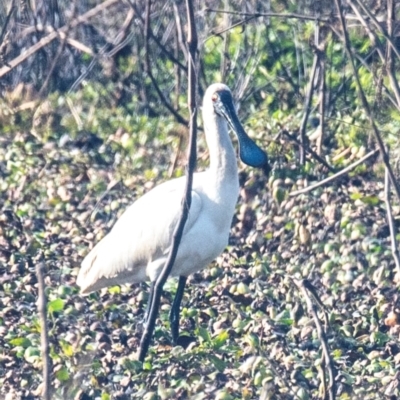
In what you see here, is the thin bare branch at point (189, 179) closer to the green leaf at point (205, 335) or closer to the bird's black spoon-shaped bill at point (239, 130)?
the green leaf at point (205, 335)

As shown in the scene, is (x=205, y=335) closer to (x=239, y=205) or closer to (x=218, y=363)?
(x=218, y=363)

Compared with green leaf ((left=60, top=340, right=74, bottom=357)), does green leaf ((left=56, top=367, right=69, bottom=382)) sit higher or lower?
higher

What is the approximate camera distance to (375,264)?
23.3ft

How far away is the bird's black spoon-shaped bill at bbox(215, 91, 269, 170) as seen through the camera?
6.50 m

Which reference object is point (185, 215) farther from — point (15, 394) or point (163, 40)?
point (163, 40)

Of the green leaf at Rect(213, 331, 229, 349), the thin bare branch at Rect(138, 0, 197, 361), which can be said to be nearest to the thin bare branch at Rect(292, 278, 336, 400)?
the thin bare branch at Rect(138, 0, 197, 361)

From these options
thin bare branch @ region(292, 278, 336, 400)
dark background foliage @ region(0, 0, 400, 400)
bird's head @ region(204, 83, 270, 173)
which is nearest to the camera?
thin bare branch @ region(292, 278, 336, 400)

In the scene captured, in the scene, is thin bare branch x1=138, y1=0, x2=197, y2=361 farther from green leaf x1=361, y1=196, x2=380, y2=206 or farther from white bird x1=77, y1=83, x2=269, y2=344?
green leaf x1=361, y1=196, x2=380, y2=206

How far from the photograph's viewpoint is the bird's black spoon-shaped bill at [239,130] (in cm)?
650

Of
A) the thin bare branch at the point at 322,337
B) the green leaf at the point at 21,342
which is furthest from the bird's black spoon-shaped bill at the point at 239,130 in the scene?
→ the thin bare branch at the point at 322,337

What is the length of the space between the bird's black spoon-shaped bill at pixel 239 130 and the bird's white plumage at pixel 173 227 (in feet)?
0.14

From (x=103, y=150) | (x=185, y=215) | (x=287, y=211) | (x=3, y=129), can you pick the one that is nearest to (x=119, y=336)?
(x=185, y=215)

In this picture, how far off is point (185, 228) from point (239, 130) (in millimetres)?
723

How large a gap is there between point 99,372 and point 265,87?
4.59 meters
